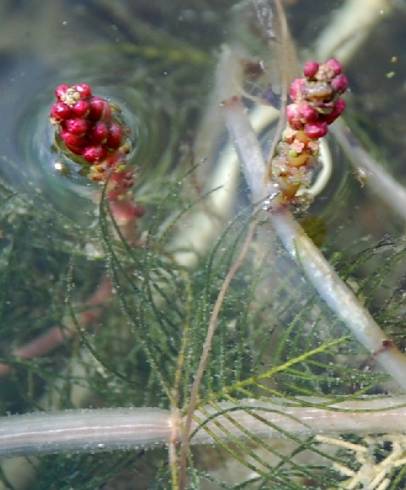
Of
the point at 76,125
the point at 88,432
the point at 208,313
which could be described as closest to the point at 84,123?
the point at 76,125

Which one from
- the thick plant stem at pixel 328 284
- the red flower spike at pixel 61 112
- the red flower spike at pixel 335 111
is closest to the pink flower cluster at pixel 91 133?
the red flower spike at pixel 61 112

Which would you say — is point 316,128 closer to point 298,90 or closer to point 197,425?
point 298,90

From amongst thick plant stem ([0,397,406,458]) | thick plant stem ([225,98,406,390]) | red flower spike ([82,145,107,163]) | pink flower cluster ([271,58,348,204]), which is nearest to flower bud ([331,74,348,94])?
pink flower cluster ([271,58,348,204])

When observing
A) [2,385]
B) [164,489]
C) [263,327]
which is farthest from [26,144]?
[164,489]

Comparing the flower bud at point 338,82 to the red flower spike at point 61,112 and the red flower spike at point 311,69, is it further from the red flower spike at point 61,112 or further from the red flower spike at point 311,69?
the red flower spike at point 61,112

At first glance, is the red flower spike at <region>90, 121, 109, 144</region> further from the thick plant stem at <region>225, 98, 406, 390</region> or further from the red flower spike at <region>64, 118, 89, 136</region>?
the thick plant stem at <region>225, 98, 406, 390</region>
